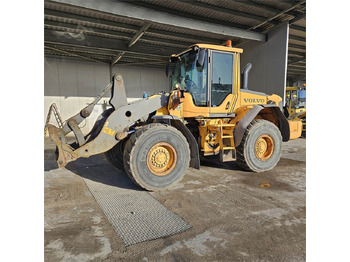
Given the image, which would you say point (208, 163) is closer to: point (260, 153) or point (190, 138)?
point (260, 153)

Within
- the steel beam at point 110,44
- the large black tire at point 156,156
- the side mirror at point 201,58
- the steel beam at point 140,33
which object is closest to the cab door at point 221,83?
the side mirror at point 201,58

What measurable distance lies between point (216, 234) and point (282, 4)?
24.0ft

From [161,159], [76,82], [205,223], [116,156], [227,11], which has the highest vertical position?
[227,11]

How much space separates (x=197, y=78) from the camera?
4312 mm

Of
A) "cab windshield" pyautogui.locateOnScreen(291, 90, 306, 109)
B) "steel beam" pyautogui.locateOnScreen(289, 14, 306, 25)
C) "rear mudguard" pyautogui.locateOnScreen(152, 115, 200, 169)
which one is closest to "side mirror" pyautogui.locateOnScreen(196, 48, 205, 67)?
"rear mudguard" pyautogui.locateOnScreen(152, 115, 200, 169)

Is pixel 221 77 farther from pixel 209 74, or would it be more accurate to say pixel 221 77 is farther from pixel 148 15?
pixel 148 15

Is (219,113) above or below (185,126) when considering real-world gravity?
above

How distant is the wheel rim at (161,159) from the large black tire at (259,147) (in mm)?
1683

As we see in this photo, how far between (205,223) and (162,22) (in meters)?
6.17

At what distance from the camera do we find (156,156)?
11.8ft

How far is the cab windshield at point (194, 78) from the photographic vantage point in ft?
14.0

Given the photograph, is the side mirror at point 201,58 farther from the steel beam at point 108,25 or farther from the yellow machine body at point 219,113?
the steel beam at point 108,25

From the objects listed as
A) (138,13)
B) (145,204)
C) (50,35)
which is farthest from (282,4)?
(50,35)

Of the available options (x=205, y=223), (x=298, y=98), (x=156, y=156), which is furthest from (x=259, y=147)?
(x=298, y=98)
